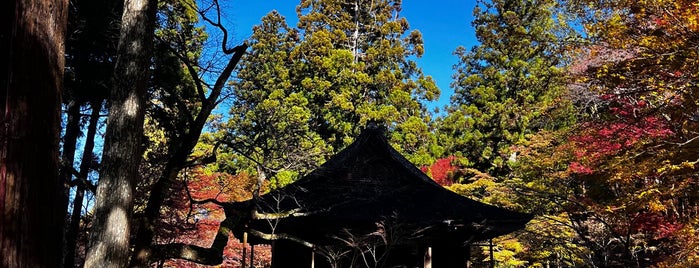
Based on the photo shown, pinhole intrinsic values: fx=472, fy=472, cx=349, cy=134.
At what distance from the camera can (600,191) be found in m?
13.4

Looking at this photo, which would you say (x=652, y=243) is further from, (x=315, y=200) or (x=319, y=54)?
(x=319, y=54)

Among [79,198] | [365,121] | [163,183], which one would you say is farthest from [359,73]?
[163,183]

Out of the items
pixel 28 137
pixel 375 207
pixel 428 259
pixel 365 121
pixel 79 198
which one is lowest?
pixel 428 259

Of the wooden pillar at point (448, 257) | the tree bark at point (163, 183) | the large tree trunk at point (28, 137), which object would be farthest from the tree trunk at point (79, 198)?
the large tree trunk at point (28, 137)

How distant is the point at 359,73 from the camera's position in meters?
23.8

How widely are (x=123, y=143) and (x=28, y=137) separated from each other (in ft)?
10.6

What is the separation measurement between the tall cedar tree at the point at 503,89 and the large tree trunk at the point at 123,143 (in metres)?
16.8

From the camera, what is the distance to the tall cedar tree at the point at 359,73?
2327 centimetres

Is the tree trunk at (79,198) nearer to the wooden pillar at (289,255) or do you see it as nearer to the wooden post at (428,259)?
the wooden pillar at (289,255)

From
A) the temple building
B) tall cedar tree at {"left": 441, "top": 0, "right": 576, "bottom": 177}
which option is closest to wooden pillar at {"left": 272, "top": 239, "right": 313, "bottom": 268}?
the temple building

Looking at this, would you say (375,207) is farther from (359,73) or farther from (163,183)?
(359,73)

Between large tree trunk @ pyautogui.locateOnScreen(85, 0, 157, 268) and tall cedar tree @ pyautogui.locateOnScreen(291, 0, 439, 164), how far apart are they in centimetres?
1763

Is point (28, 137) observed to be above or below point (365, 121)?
below

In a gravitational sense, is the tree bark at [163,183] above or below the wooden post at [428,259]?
above
